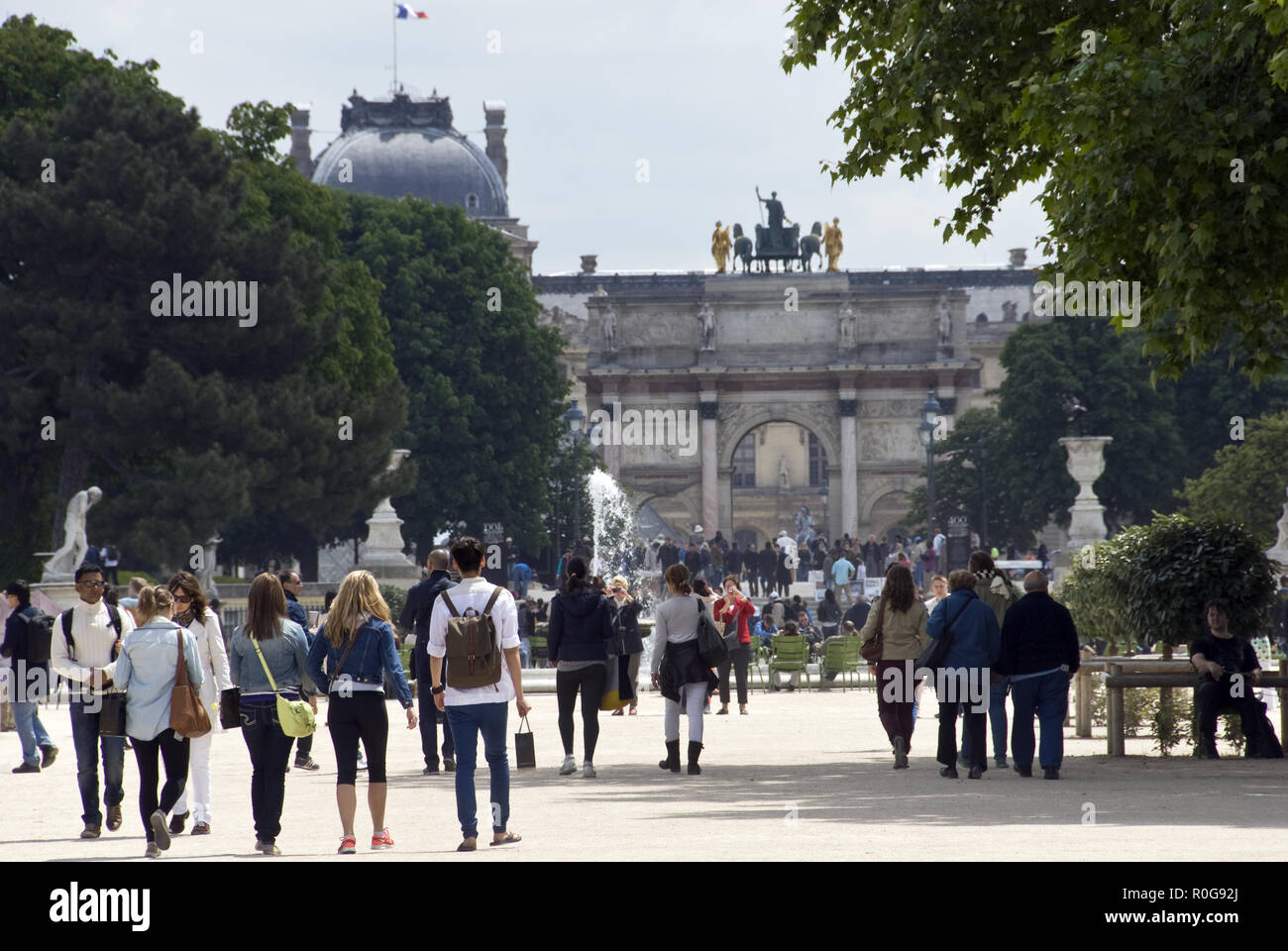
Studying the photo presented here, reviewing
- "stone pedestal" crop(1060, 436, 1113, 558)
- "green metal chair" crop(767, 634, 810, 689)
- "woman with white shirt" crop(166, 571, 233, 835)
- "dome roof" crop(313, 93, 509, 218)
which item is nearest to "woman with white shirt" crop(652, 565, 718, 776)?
"woman with white shirt" crop(166, 571, 233, 835)

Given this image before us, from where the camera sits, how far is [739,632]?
1007 inches

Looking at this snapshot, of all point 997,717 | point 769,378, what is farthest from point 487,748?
point 769,378

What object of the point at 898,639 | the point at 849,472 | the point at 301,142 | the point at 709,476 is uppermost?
the point at 301,142

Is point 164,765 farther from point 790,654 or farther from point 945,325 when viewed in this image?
point 945,325

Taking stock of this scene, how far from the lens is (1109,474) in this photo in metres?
58.3

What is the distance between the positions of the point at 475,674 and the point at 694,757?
5320 millimetres

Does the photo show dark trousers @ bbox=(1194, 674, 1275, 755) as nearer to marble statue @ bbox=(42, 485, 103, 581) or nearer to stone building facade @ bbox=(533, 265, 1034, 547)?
marble statue @ bbox=(42, 485, 103, 581)

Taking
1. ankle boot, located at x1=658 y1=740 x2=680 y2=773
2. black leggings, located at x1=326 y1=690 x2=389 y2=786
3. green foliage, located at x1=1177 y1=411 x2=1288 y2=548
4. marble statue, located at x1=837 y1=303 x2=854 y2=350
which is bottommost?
ankle boot, located at x1=658 y1=740 x2=680 y2=773

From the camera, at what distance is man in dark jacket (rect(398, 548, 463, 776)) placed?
15375 millimetres

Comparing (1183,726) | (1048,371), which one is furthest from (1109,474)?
(1183,726)

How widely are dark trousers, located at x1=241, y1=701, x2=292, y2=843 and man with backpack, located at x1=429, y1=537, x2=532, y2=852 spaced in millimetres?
933

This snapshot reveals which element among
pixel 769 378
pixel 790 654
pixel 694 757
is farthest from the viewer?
pixel 769 378

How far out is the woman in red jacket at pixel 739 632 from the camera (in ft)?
81.6
